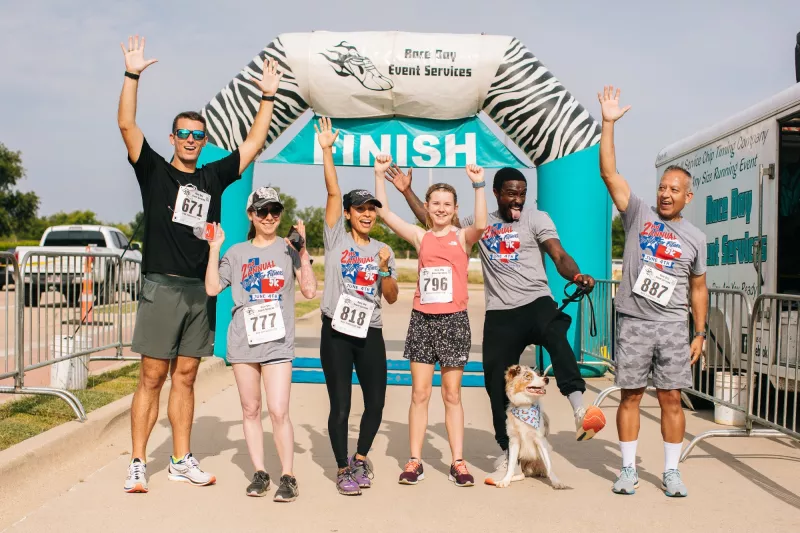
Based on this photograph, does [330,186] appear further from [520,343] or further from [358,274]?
[520,343]

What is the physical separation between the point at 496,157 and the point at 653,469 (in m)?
5.09

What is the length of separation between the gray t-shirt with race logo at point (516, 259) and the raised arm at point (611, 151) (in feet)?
1.56

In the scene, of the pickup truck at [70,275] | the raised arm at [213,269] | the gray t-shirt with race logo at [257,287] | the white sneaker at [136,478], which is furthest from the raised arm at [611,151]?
the pickup truck at [70,275]

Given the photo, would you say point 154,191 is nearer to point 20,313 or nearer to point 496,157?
point 20,313

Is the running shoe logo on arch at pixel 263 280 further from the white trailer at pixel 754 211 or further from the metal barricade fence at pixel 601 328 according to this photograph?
the metal barricade fence at pixel 601 328

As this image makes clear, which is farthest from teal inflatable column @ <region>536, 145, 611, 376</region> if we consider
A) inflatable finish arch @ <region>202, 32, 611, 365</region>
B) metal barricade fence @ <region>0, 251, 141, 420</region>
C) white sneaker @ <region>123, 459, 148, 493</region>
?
white sneaker @ <region>123, 459, 148, 493</region>

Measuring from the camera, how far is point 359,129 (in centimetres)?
996

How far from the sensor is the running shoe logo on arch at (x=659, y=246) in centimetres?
498

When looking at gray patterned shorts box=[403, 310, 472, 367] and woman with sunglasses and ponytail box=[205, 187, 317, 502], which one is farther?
gray patterned shorts box=[403, 310, 472, 367]

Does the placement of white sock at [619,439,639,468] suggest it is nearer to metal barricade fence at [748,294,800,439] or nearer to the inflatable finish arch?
metal barricade fence at [748,294,800,439]

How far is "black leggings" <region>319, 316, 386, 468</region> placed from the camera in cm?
499

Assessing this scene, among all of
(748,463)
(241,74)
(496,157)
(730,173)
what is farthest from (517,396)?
(241,74)

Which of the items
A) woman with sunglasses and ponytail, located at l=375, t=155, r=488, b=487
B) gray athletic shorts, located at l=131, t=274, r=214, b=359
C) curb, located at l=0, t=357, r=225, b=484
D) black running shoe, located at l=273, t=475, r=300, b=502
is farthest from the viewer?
woman with sunglasses and ponytail, located at l=375, t=155, r=488, b=487

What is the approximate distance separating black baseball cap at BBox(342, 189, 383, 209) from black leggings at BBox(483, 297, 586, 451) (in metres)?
1.10
